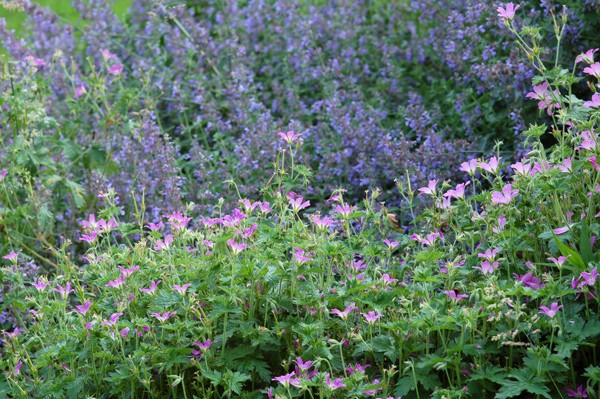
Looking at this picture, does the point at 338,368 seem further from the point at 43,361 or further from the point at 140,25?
the point at 140,25

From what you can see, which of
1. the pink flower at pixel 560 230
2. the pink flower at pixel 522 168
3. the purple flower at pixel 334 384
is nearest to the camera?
the purple flower at pixel 334 384

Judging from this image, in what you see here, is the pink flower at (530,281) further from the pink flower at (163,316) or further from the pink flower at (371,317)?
the pink flower at (163,316)

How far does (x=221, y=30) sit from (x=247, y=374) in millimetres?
3422

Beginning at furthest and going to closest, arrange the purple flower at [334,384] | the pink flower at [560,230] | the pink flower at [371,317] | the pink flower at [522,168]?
the pink flower at [522,168]
the pink flower at [560,230]
the pink flower at [371,317]
the purple flower at [334,384]

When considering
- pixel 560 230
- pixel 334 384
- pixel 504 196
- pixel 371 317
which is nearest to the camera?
pixel 334 384

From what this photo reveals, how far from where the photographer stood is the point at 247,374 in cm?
242

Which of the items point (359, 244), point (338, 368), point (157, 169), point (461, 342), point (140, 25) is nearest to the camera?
point (461, 342)

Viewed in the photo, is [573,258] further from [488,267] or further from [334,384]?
[334,384]

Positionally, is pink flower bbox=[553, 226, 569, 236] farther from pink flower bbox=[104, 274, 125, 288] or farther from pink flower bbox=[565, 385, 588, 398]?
pink flower bbox=[104, 274, 125, 288]

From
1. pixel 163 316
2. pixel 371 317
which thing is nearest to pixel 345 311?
pixel 371 317

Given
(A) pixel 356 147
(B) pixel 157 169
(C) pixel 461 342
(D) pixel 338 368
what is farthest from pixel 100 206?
(C) pixel 461 342

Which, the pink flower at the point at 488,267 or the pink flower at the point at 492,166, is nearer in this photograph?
the pink flower at the point at 488,267

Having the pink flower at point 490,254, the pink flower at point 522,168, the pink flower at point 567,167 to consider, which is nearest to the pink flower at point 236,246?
the pink flower at point 490,254

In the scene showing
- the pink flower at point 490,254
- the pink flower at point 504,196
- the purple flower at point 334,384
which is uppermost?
the pink flower at point 504,196
